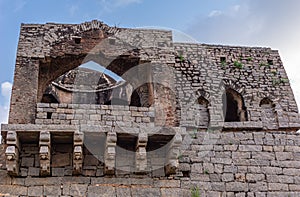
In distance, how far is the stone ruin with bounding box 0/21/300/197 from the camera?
8289 mm

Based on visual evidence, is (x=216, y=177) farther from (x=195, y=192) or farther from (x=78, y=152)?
(x=78, y=152)

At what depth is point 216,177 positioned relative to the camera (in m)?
8.87

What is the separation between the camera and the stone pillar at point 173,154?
842cm

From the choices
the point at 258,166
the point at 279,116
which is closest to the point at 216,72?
the point at 279,116

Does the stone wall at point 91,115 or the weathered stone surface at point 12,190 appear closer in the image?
the weathered stone surface at point 12,190

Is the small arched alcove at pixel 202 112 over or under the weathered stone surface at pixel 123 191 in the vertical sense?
over

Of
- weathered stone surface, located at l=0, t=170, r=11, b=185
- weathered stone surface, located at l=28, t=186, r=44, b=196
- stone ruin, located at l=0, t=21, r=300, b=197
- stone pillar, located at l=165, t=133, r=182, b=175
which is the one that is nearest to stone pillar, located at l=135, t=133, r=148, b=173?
stone ruin, located at l=0, t=21, r=300, b=197

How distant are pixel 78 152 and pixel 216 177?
2.74 m

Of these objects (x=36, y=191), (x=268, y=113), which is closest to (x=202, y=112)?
(x=268, y=113)

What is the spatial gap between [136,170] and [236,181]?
1.98 metres

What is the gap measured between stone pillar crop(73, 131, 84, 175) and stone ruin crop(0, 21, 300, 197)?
0.02 meters

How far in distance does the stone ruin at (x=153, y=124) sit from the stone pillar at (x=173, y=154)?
0.02 m

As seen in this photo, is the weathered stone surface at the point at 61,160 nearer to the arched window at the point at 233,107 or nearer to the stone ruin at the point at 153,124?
the stone ruin at the point at 153,124

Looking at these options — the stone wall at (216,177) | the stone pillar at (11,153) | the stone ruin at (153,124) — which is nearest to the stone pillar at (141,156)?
the stone ruin at (153,124)
